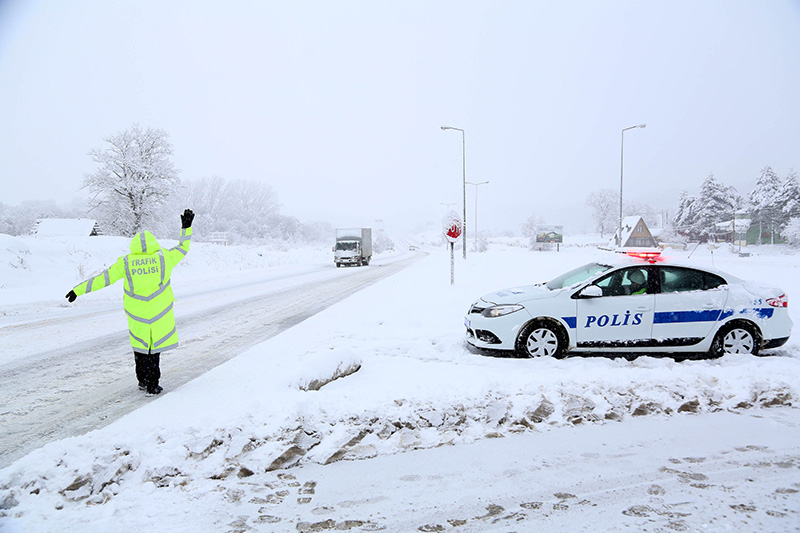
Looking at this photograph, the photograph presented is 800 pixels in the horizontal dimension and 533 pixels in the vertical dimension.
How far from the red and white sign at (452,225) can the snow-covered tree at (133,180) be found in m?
32.9

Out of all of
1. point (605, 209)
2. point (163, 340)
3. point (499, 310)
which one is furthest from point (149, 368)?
point (605, 209)

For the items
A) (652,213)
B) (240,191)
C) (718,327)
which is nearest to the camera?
(718,327)

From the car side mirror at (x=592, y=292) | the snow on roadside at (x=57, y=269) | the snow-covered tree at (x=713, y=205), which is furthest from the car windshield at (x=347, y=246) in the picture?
the snow-covered tree at (x=713, y=205)

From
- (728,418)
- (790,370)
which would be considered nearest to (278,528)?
(728,418)

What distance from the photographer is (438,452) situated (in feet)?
13.4

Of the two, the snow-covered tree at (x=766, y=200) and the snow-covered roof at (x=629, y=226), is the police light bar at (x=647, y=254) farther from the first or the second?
Answer: the snow-covered roof at (x=629, y=226)

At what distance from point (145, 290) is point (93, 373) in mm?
2184

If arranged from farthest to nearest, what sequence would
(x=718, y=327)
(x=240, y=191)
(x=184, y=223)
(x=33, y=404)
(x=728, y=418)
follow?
(x=240, y=191), (x=718, y=327), (x=184, y=223), (x=33, y=404), (x=728, y=418)

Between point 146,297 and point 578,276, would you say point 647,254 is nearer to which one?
point 578,276

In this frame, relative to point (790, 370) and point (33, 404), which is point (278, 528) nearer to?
point (33, 404)

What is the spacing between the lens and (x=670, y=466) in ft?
12.6

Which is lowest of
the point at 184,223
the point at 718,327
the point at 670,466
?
the point at 670,466

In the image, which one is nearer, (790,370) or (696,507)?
(696,507)

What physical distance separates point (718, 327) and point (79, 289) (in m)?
8.38
